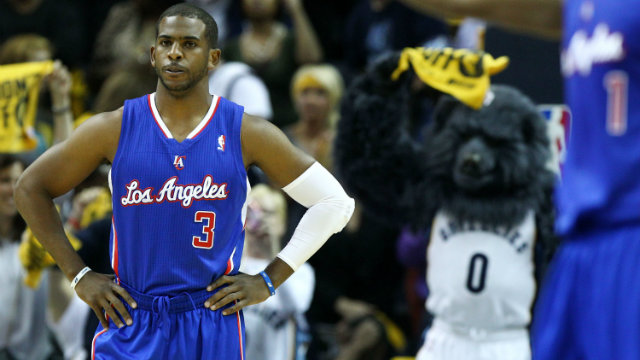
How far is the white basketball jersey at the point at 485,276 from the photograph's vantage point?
4680mm

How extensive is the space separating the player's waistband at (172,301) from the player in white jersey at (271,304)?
5.50 ft

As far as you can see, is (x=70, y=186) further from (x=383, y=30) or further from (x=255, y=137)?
(x=383, y=30)

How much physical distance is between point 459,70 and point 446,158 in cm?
43

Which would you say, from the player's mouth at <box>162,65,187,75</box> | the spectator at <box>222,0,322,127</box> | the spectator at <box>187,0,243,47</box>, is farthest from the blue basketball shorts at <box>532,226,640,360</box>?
the spectator at <box>187,0,243,47</box>

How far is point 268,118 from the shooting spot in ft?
23.1

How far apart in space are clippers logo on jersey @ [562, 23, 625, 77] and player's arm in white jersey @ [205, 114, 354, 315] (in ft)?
4.38

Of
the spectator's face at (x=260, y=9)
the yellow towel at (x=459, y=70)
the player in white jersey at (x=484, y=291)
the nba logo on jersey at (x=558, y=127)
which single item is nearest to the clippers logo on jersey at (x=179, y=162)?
the yellow towel at (x=459, y=70)

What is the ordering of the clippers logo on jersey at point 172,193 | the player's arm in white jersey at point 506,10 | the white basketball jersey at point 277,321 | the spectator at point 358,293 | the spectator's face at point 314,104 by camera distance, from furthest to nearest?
the spectator's face at point 314,104
the spectator at point 358,293
the white basketball jersey at point 277,321
the clippers logo on jersey at point 172,193
the player's arm in white jersey at point 506,10

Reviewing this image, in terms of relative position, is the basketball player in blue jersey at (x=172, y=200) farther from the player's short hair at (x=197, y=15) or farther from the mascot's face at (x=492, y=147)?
the mascot's face at (x=492, y=147)

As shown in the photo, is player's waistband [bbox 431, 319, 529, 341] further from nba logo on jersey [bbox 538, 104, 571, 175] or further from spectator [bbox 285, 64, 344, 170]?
spectator [bbox 285, 64, 344, 170]

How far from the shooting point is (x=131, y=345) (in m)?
3.44

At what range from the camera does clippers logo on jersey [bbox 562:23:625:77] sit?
232cm

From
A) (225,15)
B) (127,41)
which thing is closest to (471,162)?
(127,41)

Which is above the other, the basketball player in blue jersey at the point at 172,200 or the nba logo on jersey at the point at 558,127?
the nba logo on jersey at the point at 558,127
